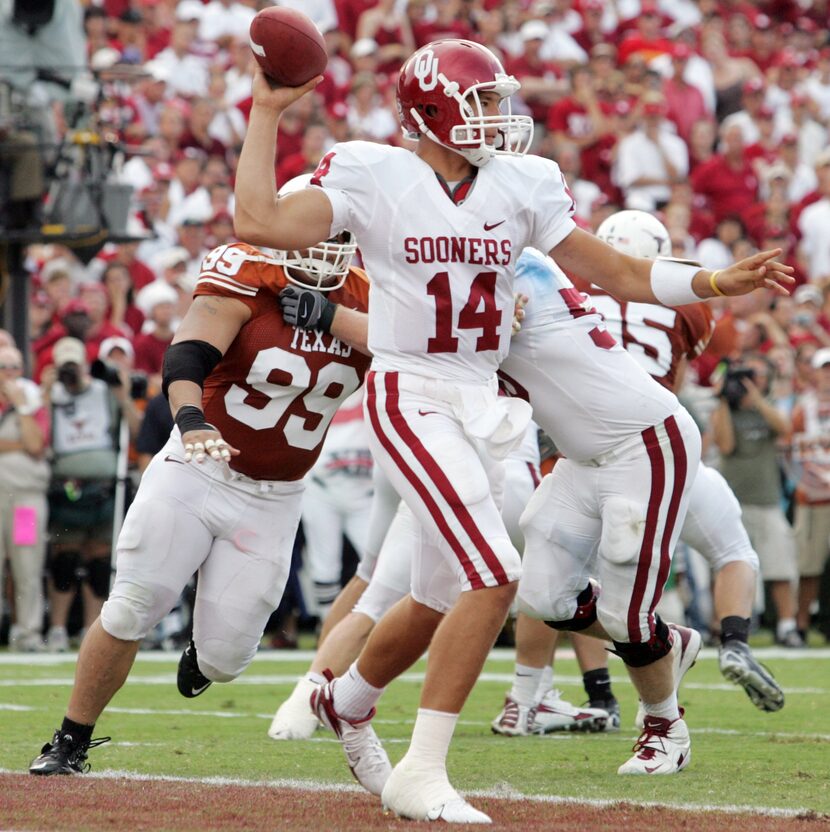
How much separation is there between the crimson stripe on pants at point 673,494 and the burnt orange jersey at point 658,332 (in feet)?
3.12

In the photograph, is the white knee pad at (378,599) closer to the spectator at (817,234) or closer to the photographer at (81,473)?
the photographer at (81,473)

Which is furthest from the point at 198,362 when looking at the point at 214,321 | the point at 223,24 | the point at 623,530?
the point at 223,24

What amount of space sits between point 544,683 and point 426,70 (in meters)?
2.63

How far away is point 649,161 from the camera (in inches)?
541

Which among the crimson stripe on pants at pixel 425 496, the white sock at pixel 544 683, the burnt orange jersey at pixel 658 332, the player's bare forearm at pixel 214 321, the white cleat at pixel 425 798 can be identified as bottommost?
the white sock at pixel 544 683

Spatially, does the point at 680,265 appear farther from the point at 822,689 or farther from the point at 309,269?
the point at 822,689

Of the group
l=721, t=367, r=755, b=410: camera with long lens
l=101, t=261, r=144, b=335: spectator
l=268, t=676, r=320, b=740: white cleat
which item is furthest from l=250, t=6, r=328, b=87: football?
l=101, t=261, r=144, b=335: spectator

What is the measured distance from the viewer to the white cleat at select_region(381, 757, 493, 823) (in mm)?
3791

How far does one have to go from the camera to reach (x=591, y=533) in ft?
15.8

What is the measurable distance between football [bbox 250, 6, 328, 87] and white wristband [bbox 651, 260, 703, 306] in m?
1.03

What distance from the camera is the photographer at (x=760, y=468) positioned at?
1002 cm

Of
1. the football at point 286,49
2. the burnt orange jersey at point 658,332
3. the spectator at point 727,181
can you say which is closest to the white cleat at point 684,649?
the burnt orange jersey at point 658,332

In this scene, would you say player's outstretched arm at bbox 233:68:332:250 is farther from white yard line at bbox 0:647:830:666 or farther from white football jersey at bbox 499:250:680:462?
white yard line at bbox 0:647:830:666

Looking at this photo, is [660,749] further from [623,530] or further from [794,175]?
[794,175]
